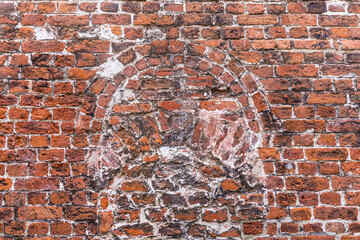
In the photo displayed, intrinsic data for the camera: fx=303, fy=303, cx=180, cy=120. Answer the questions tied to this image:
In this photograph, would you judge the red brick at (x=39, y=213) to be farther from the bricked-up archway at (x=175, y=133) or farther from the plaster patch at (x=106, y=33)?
the plaster patch at (x=106, y=33)

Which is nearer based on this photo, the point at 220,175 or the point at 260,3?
the point at 220,175

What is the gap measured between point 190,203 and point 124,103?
0.82m

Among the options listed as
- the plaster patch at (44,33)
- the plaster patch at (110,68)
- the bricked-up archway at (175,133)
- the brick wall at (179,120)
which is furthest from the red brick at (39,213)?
the plaster patch at (44,33)

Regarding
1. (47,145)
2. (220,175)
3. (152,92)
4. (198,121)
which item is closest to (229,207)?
(220,175)

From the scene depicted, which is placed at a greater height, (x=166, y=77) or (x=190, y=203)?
(x=166, y=77)

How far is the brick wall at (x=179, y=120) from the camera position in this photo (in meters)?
2.02

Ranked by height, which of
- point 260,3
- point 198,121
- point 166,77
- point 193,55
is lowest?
point 198,121

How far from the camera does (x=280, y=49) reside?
217cm

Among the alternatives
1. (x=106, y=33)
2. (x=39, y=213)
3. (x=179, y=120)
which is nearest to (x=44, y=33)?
(x=106, y=33)

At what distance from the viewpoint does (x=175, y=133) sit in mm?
2096

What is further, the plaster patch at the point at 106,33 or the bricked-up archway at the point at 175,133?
the plaster patch at the point at 106,33

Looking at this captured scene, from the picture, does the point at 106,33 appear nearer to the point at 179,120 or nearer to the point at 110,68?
the point at 110,68

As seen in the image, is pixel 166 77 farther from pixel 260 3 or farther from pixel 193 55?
pixel 260 3

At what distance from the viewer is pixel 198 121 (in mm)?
2104
